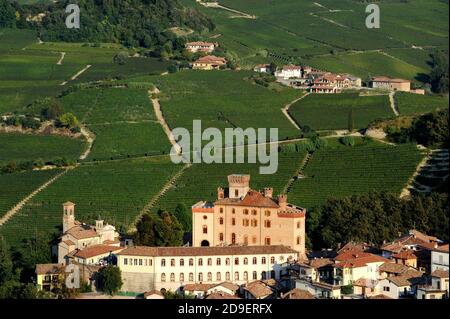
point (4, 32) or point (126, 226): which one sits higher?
point (4, 32)

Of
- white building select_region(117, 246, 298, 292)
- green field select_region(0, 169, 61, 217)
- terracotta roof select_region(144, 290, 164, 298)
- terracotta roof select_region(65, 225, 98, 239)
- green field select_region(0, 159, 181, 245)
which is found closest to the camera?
terracotta roof select_region(144, 290, 164, 298)

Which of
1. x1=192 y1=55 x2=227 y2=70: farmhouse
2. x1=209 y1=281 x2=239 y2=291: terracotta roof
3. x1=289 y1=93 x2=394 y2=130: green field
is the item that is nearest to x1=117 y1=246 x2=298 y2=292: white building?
x1=209 y1=281 x2=239 y2=291: terracotta roof

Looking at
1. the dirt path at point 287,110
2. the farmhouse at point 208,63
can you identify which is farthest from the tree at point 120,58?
the dirt path at point 287,110

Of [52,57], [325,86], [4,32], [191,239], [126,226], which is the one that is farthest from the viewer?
[4,32]

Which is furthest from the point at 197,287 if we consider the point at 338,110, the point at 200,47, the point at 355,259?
the point at 200,47

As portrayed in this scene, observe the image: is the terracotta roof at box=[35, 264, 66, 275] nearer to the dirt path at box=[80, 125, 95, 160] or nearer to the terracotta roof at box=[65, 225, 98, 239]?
the terracotta roof at box=[65, 225, 98, 239]
